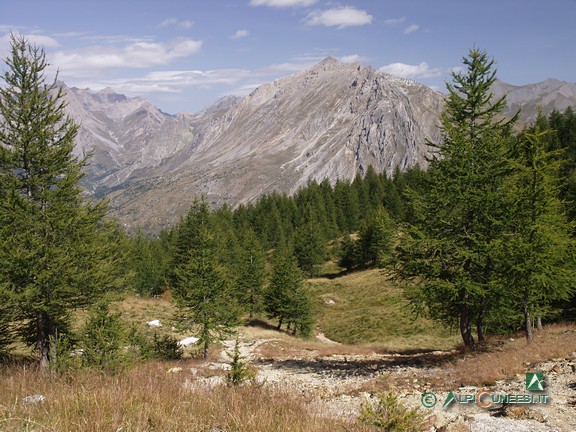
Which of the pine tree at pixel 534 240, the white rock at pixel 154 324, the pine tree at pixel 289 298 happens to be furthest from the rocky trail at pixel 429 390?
the pine tree at pixel 289 298

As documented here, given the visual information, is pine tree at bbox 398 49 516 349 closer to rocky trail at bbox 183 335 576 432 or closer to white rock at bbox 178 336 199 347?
rocky trail at bbox 183 335 576 432

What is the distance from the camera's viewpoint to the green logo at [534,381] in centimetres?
1058

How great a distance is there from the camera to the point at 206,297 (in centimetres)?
2664

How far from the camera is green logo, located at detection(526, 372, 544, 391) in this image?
416 inches

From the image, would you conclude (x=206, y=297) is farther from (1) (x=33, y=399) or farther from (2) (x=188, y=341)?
(1) (x=33, y=399)

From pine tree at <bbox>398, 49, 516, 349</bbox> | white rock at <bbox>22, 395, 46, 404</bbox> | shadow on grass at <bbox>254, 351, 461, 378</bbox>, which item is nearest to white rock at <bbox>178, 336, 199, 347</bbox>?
shadow on grass at <bbox>254, 351, 461, 378</bbox>

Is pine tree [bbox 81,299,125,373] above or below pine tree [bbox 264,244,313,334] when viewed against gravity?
above

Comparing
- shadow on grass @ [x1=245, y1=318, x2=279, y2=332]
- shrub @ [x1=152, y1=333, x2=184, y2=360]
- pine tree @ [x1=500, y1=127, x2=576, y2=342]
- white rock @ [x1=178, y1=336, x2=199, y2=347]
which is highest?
pine tree @ [x1=500, y1=127, x2=576, y2=342]

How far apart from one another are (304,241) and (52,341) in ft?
195

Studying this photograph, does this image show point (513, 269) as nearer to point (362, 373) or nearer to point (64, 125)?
point (362, 373)

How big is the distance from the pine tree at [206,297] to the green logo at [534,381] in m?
18.1

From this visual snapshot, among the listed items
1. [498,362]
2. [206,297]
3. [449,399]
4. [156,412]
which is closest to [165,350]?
[206,297]

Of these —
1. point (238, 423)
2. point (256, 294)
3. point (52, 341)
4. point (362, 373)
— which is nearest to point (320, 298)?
point (256, 294)

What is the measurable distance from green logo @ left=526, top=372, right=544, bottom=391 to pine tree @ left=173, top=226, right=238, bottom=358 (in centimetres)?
1812
